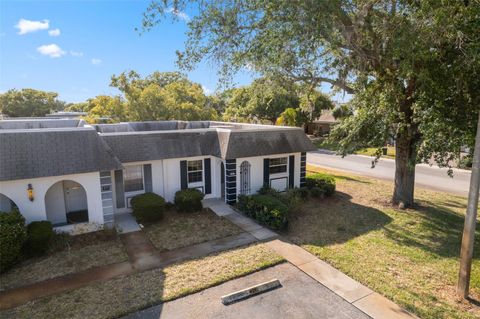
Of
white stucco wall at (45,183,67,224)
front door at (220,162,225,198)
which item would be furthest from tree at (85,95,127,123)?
white stucco wall at (45,183,67,224)

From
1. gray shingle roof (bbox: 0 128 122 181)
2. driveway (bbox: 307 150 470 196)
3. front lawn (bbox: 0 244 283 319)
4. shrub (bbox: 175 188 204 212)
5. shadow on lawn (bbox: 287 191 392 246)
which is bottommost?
front lawn (bbox: 0 244 283 319)

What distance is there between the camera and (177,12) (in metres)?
10.3

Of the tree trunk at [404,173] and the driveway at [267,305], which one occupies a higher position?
the tree trunk at [404,173]

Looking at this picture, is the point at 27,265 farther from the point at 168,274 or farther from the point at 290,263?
the point at 290,263

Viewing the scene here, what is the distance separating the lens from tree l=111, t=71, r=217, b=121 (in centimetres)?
2725

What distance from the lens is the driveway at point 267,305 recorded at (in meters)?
7.01

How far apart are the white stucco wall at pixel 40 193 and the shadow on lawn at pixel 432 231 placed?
1134cm

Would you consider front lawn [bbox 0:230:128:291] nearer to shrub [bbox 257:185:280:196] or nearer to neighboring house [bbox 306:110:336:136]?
shrub [bbox 257:185:280:196]

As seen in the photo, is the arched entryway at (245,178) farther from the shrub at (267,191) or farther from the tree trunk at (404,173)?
the tree trunk at (404,173)

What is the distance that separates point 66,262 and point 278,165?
418 inches

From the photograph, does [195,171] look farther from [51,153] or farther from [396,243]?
[396,243]

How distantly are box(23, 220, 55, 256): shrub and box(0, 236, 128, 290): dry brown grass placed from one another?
10.8 inches

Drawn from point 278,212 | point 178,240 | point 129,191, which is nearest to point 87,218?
point 129,191

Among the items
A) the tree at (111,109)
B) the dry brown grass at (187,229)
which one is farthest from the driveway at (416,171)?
the tree at (111,109)
